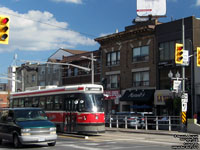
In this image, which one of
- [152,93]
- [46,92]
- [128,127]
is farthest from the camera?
[152,93]

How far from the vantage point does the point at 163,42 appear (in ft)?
129

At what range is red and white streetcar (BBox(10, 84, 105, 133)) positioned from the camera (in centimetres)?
2155

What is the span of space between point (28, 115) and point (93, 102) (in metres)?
6.50

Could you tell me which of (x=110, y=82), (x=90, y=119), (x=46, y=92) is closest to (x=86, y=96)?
(x=90, y=119)

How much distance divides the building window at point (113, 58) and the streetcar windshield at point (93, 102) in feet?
77.7

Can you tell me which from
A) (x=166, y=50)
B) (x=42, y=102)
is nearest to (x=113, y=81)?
(x=166, y=50)

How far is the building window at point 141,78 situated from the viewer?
41019 millimetres

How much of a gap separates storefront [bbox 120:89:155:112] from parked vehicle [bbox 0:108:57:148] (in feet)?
78.7

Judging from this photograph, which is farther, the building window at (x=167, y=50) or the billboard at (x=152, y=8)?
the billboard at (x=152, y=8)

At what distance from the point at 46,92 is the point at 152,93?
670 inches

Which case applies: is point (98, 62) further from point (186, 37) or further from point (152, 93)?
point (186, 37)

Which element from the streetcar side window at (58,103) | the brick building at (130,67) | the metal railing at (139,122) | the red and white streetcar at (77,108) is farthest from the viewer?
the brick building at (130,67)

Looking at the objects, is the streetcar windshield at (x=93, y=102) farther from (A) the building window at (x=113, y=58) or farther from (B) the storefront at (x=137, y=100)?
(A) the building window at (x=113, y=58)

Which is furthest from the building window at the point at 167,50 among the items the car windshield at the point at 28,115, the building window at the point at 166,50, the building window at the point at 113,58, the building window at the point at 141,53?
the car windshield at the point at 28,115
